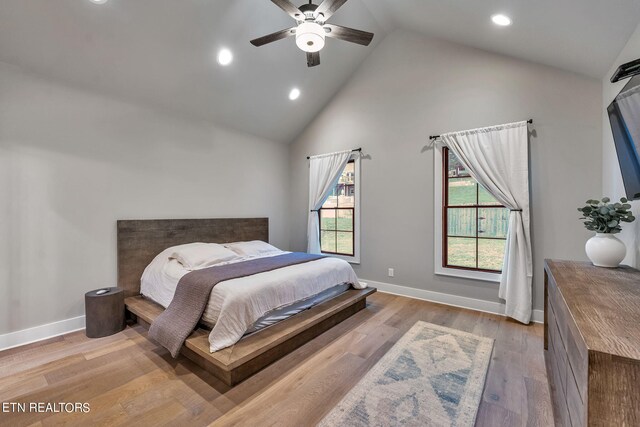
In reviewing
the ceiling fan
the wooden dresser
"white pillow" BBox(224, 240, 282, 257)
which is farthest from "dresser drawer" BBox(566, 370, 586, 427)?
"white pillow" BBox(224, 240, 282, 257)

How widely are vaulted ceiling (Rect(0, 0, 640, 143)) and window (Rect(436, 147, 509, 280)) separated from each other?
148cm

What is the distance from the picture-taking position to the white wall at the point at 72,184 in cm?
258

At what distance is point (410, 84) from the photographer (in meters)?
3.96

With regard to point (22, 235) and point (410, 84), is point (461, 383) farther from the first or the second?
point (22, 235)

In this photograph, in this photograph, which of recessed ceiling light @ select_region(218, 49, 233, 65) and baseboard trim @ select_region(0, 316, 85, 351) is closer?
baseboard trim @ select_region(0, 316, 85, 351)

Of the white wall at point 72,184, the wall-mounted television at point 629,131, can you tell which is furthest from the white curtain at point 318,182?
the wall-mounted television at point 629,131

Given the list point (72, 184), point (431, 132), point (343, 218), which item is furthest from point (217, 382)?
point (431, 132)

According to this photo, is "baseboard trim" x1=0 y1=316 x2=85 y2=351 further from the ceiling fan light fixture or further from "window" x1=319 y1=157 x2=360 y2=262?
the ceiling fan light fixture

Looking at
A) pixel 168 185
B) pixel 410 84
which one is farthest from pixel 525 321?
pixel 168 185

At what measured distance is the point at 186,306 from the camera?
2.40 metres

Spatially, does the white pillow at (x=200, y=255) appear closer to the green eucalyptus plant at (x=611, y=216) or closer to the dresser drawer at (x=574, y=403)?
the dresser drawer at (x=574, y=403)

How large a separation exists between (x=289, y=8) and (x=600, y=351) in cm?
273

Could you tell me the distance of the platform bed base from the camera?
6.55ft

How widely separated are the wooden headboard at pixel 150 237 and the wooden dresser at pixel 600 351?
3.88 meters
